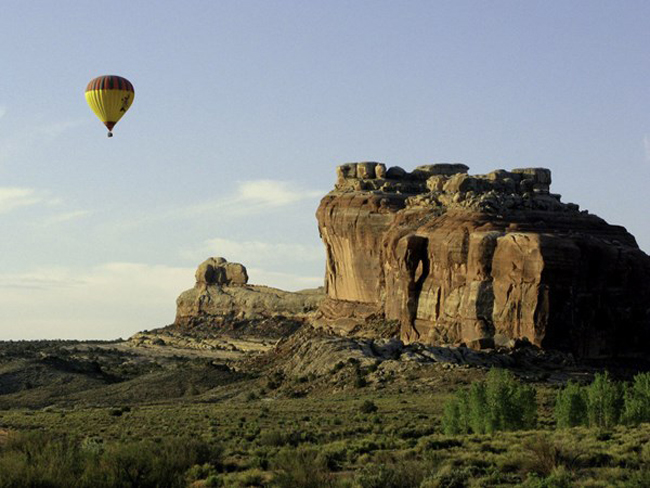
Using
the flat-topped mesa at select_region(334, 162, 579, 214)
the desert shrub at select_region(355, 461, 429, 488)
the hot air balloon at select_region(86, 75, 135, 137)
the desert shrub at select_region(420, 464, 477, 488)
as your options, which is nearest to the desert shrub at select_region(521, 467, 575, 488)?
the desert shrub at select_region(420, 464, 477, 488)

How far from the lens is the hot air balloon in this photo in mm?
88000

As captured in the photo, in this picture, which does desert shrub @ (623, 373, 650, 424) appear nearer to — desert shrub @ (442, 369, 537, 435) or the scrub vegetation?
the scrub vegetation

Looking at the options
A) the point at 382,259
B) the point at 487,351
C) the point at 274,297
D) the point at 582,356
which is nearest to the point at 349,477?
the point at 487,351

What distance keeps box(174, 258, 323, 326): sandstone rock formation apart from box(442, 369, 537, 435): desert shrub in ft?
282

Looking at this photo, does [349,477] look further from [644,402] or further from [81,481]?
[644,402]

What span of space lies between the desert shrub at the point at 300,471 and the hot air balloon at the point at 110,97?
54264 millimetres

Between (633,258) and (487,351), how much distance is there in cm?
1428

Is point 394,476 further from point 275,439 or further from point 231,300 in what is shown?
point 231,300

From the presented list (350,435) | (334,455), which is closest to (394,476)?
(334,455)

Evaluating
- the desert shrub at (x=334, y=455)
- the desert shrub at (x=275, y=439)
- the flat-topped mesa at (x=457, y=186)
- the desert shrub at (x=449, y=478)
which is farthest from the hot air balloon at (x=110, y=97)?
the desert shrub at (x=449, y=478)

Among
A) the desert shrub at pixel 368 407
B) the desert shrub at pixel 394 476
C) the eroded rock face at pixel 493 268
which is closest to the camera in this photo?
the desert shrub at pixel 394 476

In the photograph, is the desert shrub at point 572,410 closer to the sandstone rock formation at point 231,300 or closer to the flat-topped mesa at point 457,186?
the flat-topped mesa at point 457,186

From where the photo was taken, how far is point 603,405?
50.0 meters

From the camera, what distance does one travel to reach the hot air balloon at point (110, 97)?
8800cm
